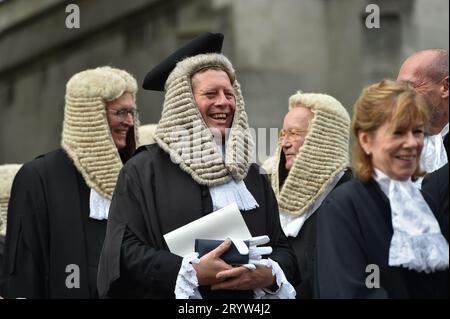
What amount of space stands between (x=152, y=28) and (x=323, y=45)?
4.97ft

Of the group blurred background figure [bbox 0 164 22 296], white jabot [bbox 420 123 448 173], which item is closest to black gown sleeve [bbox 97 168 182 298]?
white jabot [bbox 420 123 448 173]

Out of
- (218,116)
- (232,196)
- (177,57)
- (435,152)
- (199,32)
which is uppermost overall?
(199,32)

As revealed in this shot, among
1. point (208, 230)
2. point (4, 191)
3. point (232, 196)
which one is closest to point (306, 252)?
point (232, 196)

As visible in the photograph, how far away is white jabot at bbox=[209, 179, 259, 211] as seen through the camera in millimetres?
6785

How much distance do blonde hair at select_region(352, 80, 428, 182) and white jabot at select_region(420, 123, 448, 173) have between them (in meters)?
1.34

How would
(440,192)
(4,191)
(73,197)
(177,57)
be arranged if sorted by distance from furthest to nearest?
(4,191), (73,197), (177,57), (440,192)

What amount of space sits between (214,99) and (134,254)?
0.82 m

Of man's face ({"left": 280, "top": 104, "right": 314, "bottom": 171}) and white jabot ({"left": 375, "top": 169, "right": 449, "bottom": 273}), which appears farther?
man's face ({"left": 280, "top": 104, "right": 314, "bottom": 171})

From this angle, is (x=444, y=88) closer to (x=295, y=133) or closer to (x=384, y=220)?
(x=295, y=133)

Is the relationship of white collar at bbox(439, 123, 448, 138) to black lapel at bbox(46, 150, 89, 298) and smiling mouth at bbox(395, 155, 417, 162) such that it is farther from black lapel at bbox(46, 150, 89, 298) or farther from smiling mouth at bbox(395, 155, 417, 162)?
black lapel at bbox(46, 150, 89, 298)

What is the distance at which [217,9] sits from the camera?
43.5 ft

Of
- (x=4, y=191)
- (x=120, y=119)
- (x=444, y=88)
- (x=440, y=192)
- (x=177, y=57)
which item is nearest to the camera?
(x=440, y=192)

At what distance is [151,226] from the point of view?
6.66 m

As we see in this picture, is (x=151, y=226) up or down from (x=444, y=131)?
down
